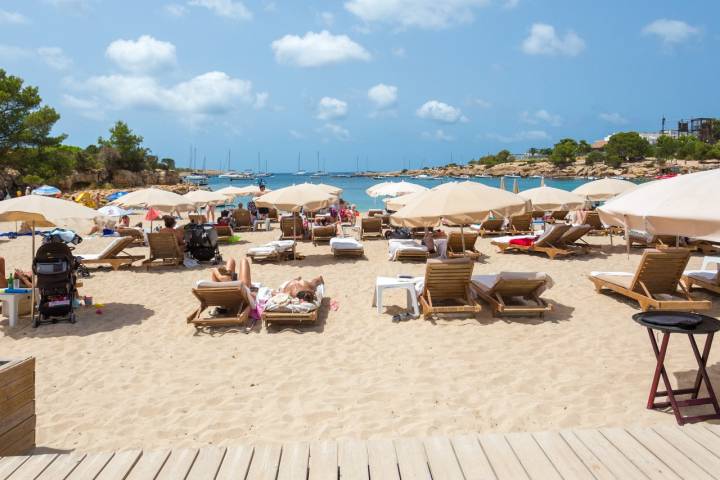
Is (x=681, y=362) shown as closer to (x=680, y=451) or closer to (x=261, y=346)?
(x=680, y=451)

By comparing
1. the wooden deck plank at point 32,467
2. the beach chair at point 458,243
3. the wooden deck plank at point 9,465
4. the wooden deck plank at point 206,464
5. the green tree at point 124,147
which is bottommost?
the wooden deck plank at point 9,465

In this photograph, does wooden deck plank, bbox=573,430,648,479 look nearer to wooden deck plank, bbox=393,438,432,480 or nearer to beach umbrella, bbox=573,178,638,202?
wooden deck plank, bbox=393,438,432,480

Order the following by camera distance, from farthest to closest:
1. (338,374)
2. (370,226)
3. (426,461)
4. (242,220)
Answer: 1. (242,220)
2. (370,226)
3. (338,374)
4. (426,461)

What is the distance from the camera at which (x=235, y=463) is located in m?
2.67

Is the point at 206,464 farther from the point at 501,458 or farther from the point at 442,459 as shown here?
the point at 501,458

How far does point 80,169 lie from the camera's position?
47.8 meters

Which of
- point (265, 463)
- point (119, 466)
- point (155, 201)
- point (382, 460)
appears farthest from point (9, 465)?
point (155, 201)

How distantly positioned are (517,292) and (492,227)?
9175mm

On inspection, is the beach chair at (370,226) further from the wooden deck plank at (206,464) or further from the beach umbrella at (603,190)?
the wooden deck plank at (206,464)

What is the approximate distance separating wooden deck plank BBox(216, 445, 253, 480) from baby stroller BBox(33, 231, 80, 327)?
17.1 ft

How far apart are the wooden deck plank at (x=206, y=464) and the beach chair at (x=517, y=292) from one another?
479 centimetres

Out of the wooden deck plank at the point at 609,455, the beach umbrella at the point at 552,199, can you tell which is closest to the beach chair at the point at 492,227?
the beach umbrella at the point at 552,199

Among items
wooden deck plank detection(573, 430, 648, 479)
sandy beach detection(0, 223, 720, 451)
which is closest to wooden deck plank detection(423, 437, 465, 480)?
wooden deck plank detection(573, 430, 648, 479)

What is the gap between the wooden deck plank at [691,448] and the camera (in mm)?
2619
